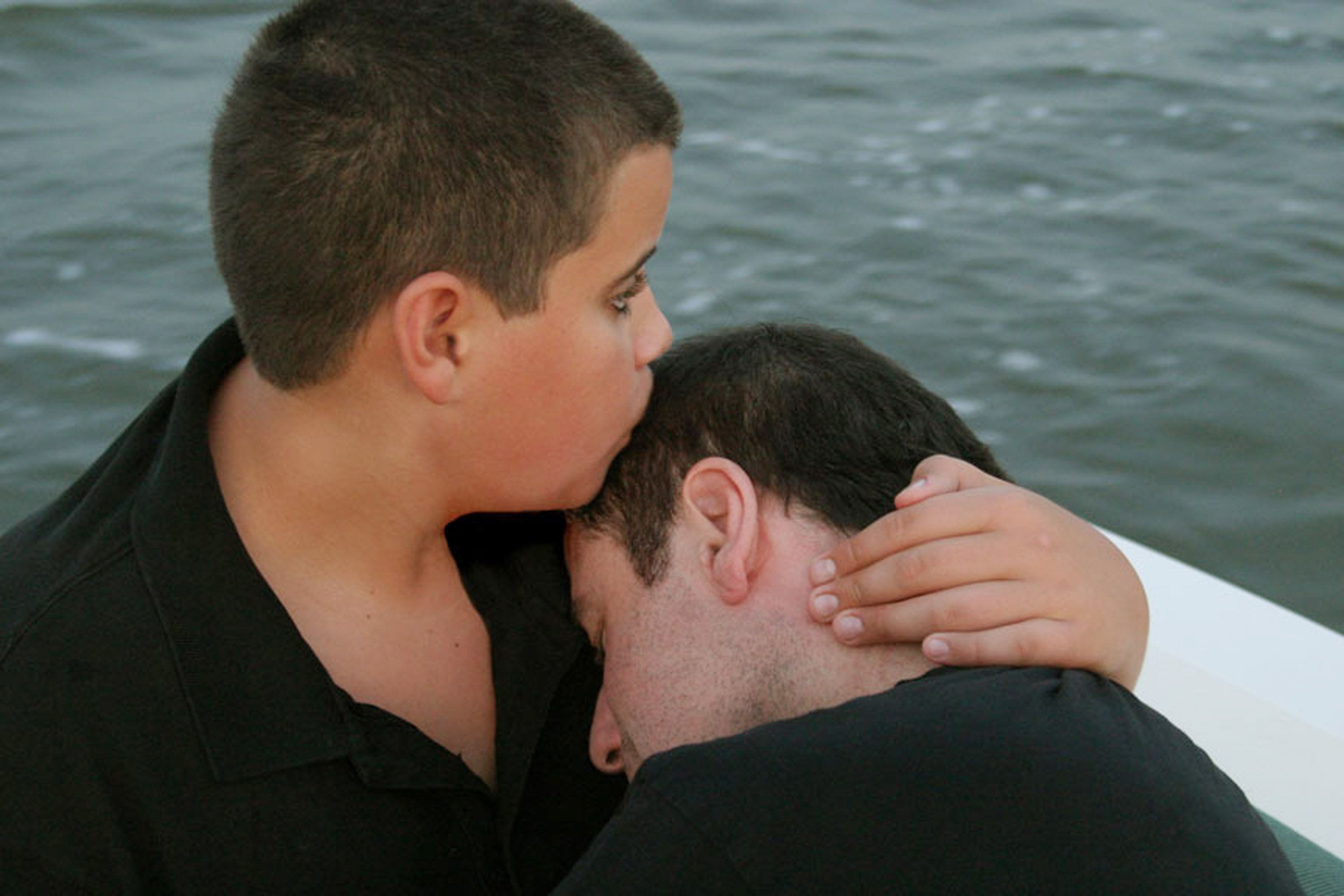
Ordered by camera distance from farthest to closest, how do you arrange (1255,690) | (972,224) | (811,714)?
(972,224)
(1255,690)
(811,714)

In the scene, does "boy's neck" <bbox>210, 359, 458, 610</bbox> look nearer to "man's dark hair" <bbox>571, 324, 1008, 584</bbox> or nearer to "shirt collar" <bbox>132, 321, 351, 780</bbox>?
"shirt collar" <bbox>132, 321, 351, 780</bbox>

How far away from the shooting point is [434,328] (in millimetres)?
1793

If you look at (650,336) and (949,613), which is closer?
(949,613)

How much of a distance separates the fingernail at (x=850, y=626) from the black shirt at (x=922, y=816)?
0.31 meters

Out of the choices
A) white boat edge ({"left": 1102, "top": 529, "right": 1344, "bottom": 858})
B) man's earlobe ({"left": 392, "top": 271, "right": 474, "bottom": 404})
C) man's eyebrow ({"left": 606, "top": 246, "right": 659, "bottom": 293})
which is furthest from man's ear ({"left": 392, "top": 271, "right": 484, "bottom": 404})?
white boat edge ({"left": 1102, "top": 529, "right": 1344, "bottom": 858})

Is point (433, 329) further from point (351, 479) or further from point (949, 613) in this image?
point (949, 613)

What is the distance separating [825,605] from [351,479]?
579 mm

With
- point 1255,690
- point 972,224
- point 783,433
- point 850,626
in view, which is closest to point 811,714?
point 850,626

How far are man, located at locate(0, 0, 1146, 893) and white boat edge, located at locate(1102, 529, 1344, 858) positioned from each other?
2.36 ft

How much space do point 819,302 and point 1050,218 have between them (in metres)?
1.16

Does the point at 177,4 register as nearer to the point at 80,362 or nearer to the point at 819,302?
the point at 80,362

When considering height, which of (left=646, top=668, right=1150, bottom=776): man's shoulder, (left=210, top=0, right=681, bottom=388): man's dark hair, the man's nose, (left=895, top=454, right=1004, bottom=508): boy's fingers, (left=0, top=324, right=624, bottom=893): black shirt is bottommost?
the man's nose

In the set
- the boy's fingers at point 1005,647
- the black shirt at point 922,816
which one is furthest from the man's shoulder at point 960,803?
the boy's fingers at point 1005,647

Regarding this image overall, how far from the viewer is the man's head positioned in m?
1.89
